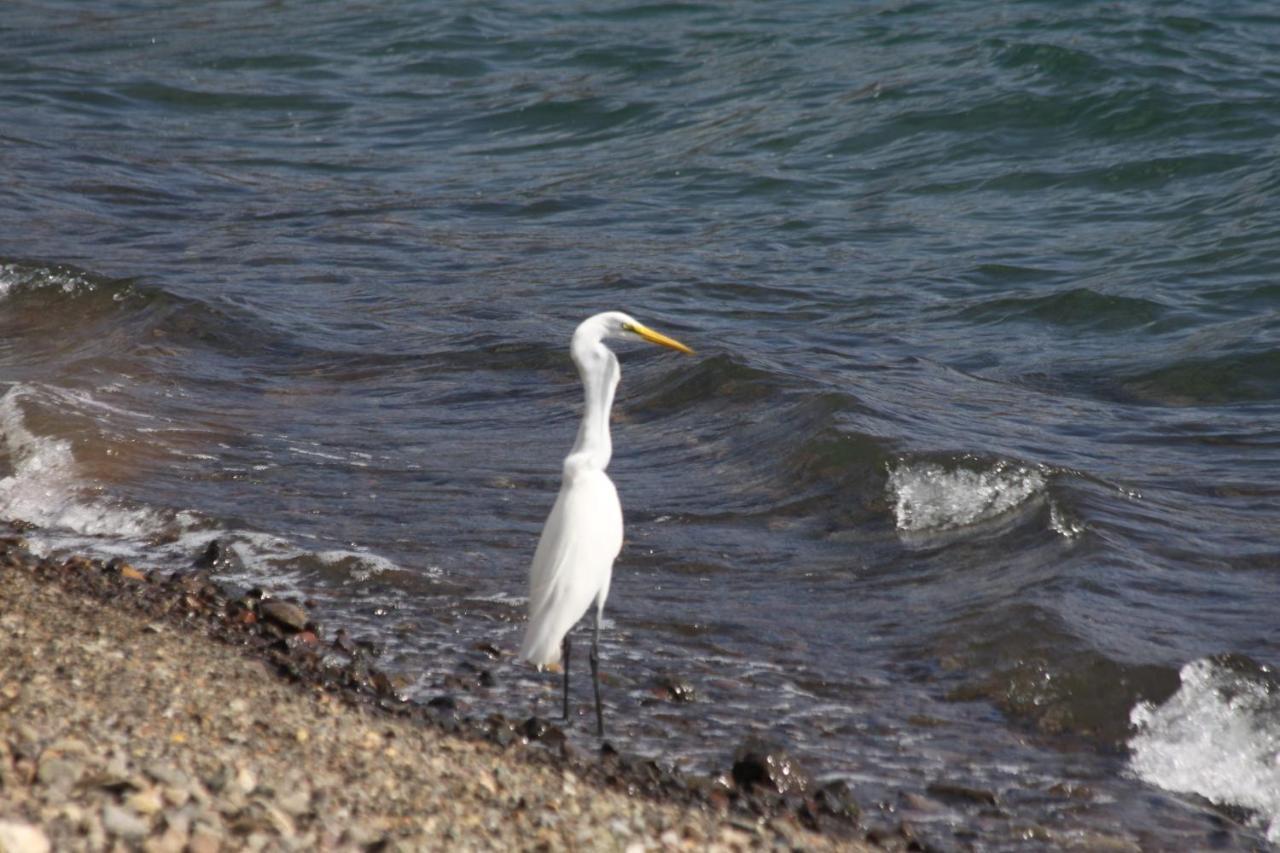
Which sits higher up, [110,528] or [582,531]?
[582,531]

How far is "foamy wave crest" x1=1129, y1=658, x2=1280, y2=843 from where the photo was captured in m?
4.12

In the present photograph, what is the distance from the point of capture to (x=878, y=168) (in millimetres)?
11789

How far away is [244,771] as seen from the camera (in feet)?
10.6

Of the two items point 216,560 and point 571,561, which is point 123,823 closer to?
point 571,561

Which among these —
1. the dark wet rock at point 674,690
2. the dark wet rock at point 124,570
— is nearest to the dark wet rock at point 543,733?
the dark wet rock at point 674,690

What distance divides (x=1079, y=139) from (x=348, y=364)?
→ 647cm

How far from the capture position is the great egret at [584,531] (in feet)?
13.9

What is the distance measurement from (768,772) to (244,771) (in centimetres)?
133

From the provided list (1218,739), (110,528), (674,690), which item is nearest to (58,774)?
(674,690)

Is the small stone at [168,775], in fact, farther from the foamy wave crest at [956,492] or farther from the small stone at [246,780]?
the foamy wave crest at [956,492]

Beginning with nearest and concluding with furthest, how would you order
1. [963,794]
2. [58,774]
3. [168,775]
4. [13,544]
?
[58,774] → [168,775] → [963,794] → [13,544]

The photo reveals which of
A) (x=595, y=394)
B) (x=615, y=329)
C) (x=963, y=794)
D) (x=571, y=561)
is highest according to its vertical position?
(x=615, y=329)

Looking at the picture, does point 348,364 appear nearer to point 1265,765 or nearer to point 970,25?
point 1265,765

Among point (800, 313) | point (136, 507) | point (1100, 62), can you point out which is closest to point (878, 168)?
point (1100, 62)
